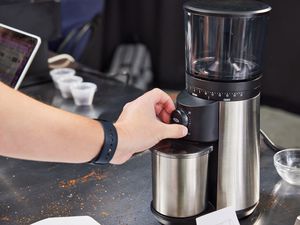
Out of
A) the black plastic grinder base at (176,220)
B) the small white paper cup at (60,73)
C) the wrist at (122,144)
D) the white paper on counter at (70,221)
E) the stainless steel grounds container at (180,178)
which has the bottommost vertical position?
the white paper on counter at (70,221)

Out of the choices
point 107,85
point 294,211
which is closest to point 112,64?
point 107,85

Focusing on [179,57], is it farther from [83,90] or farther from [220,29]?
[220,29]

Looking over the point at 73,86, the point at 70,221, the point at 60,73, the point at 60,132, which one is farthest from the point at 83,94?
the point at 60,132

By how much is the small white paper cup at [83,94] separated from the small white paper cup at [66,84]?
32 millimetres

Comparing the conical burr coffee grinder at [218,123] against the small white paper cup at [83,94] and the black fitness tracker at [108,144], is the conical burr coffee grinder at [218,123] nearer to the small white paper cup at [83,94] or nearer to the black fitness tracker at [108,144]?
the black fitness tracker at [108,144]

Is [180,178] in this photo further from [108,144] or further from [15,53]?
[15,53]

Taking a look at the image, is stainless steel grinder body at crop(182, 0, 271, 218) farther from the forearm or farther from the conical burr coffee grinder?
the forearm

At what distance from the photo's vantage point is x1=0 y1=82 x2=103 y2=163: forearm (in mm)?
940

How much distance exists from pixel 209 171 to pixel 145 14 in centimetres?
290

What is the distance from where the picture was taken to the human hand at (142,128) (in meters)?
1.03

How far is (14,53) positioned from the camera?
172cm

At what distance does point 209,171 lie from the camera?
43.9 inches

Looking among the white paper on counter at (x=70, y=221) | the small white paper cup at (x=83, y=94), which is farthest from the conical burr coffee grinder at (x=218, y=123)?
the small white paper cup at (x=83, y=94)

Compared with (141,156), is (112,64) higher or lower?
lower
